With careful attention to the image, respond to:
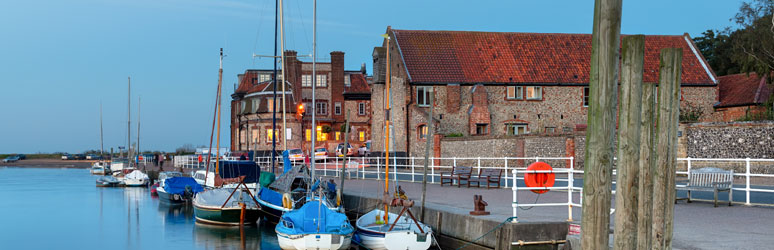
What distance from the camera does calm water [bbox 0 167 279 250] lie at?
25453 mm

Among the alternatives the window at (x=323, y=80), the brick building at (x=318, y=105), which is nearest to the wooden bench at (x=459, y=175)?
the brick building at (x=318, y=105)

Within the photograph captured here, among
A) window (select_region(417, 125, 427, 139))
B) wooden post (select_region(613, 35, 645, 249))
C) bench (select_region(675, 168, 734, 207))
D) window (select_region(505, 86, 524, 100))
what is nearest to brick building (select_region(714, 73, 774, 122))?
→ window (select_region(505, 86, 524, 100))

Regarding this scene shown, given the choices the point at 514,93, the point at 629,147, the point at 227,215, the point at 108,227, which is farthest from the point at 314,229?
the point at 514,93

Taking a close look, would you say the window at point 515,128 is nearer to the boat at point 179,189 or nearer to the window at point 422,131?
the window at point 422,131

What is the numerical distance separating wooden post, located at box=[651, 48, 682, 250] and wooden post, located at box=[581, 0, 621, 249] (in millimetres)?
1130

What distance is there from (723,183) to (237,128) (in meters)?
63.6

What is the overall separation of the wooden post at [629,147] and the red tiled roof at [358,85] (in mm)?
62091

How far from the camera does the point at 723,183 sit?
17.6 meters

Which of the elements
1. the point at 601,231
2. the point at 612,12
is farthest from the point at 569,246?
the point at 612,12

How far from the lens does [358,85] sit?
72000mm

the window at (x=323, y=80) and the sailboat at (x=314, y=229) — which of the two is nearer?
the sailboat at (x=314, y=229)

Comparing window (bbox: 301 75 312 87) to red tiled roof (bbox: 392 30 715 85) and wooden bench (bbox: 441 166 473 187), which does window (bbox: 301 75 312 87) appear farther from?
wooden bench (bbox: 441 166 473 187)

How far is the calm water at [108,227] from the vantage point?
25453 millimetres

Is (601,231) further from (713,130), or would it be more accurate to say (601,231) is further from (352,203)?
(713,130)
